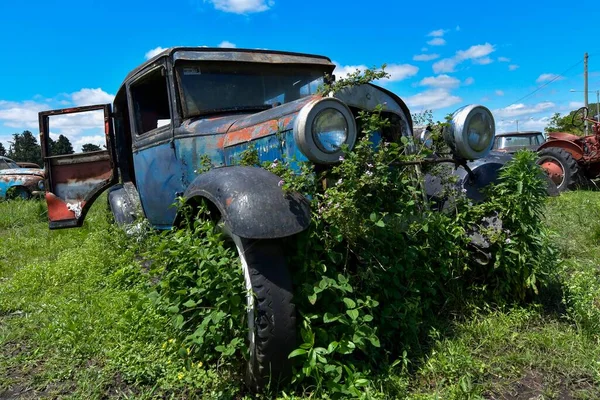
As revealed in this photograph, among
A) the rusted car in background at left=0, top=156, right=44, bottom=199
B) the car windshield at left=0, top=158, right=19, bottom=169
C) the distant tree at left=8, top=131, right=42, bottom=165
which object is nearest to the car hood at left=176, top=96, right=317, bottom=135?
the rusted car in background at left=0, top=156, right=44, bottom=199

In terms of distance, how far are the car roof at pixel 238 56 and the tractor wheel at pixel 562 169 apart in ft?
24.6

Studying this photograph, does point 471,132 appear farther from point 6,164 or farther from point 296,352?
point 6,164

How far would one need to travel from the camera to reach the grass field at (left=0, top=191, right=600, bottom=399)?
222 cm

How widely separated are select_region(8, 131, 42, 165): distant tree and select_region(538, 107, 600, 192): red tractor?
161ft

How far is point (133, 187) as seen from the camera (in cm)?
539

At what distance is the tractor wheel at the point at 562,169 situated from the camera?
9773 mm

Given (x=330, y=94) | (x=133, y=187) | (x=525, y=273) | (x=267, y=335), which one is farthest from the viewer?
(x=133, y=187)

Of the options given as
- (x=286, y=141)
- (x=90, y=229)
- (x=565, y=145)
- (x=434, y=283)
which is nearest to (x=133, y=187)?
(x=90, y=229)

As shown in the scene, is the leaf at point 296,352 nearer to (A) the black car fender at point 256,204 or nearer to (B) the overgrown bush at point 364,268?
(B) the overgrown bush at point 364,268

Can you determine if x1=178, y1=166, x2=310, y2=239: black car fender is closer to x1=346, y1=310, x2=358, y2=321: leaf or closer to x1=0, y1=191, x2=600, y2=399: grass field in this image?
x1=346, y1=310, x2=358, y2=321: leaf

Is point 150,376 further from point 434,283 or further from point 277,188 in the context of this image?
point 434,283

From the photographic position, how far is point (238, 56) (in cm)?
381

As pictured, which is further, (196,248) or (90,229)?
(90,229)

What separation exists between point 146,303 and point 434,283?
1.88m
